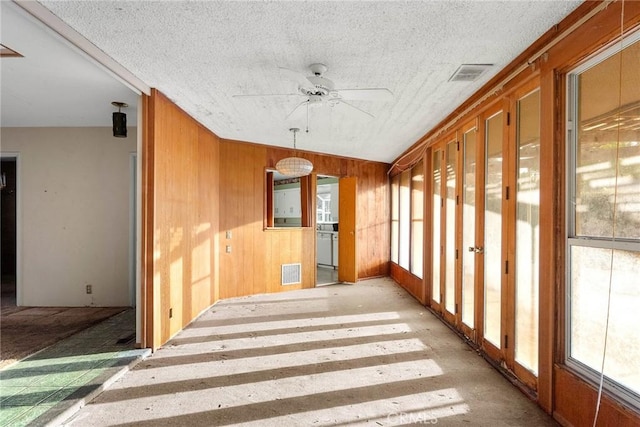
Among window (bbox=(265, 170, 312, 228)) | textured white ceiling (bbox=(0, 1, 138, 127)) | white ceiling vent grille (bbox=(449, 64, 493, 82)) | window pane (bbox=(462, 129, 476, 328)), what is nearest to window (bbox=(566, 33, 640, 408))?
white ceiling vent grille (bbox=(449, 64, 493, 82))

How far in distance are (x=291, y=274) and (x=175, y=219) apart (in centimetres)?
279

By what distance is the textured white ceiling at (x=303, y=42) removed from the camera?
2.00 m

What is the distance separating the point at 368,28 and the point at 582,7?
122 centimetres

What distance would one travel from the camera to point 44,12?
2.05 meters

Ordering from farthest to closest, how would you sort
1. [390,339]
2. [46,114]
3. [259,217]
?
[259,217], [46,114], [390,339]

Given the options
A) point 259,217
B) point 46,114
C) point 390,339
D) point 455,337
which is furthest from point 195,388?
point 46,114

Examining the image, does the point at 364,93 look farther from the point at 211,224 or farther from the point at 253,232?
the point at 253,232

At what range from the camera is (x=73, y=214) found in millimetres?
4781

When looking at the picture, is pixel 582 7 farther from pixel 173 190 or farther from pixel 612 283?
pixel 173 190

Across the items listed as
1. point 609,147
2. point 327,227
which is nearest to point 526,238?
point 609,147

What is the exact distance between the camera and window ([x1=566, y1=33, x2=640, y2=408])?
1.74 meters

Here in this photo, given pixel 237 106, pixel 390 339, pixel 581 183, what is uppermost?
pixel 237 106

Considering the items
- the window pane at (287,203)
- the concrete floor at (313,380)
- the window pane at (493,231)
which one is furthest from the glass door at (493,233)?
the window pane at (287,203)

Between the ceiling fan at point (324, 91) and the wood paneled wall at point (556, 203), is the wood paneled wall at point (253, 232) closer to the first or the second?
the ceiling fan at point (324, 91)
